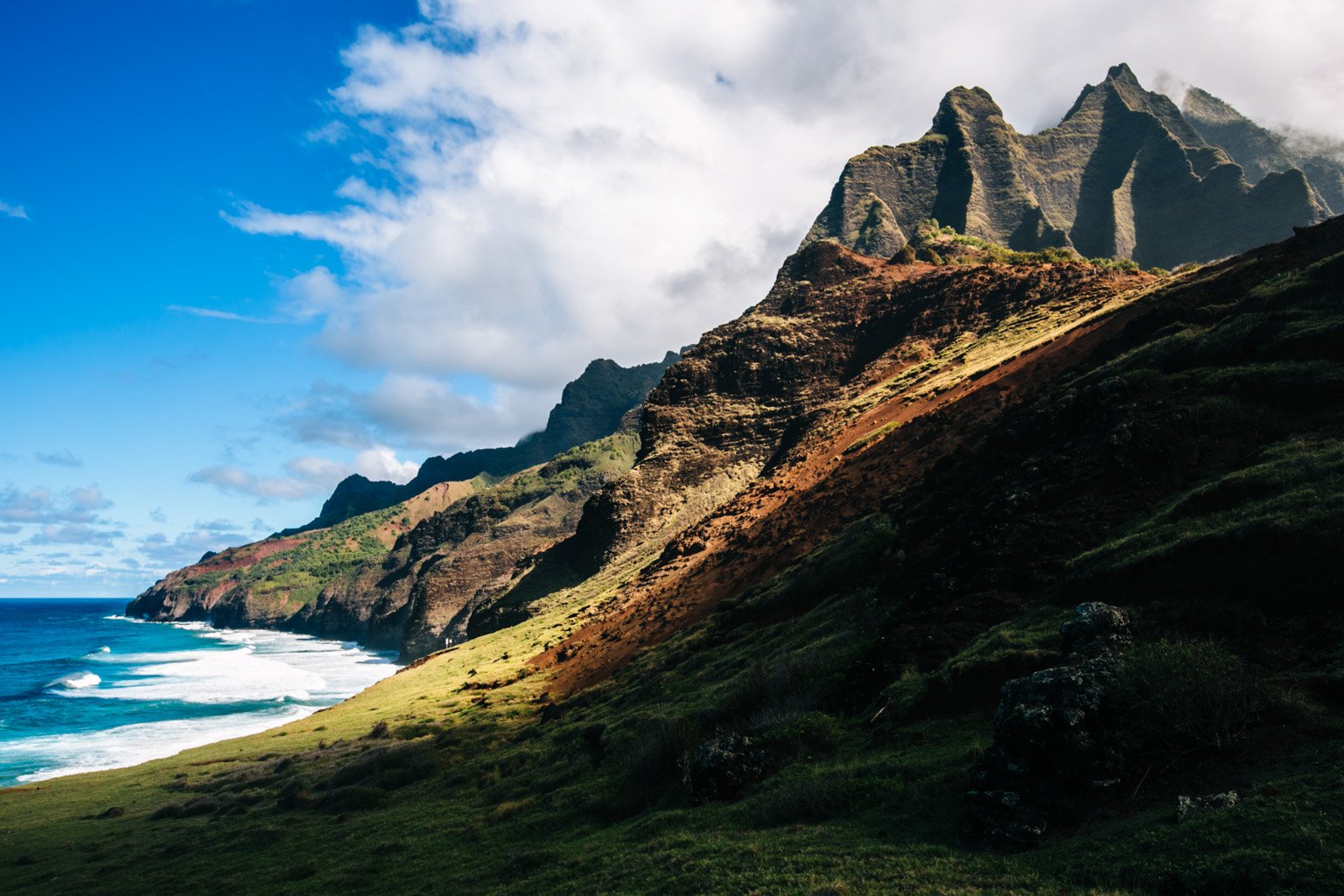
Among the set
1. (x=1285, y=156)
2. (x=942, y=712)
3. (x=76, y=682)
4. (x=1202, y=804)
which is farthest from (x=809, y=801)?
(x=1285, y=156)

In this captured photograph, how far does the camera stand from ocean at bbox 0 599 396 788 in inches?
2062

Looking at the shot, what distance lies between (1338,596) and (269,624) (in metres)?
221

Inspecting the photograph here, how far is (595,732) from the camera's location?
74.7 feet

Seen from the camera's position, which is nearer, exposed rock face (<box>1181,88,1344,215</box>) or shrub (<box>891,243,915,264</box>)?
shrub (<box>891,243,915,264</box>)

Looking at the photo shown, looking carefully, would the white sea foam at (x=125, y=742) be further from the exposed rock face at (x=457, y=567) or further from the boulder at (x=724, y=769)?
the boulder at (x=724, y=769)

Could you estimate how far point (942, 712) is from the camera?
12477 millimetres

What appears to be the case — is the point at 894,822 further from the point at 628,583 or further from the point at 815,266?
the point at 815,266

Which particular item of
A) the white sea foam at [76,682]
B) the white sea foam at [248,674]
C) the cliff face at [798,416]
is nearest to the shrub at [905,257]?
the cliff face at [798,416]

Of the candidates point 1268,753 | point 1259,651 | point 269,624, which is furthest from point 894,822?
point 269,624

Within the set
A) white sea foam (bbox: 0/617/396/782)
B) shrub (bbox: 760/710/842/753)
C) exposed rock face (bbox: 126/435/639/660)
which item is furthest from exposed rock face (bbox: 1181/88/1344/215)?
white sea foam (bbox: 0/617/396/782)

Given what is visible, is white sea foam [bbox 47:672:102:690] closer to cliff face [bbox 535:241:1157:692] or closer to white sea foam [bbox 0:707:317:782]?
white sea foam [bbox 0:707:317:782]

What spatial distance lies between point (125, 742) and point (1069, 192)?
184145mm

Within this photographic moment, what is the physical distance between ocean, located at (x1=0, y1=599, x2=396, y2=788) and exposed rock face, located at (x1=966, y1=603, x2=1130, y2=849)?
57710 mm

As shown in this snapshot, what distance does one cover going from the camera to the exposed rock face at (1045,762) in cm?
Answer: 862
